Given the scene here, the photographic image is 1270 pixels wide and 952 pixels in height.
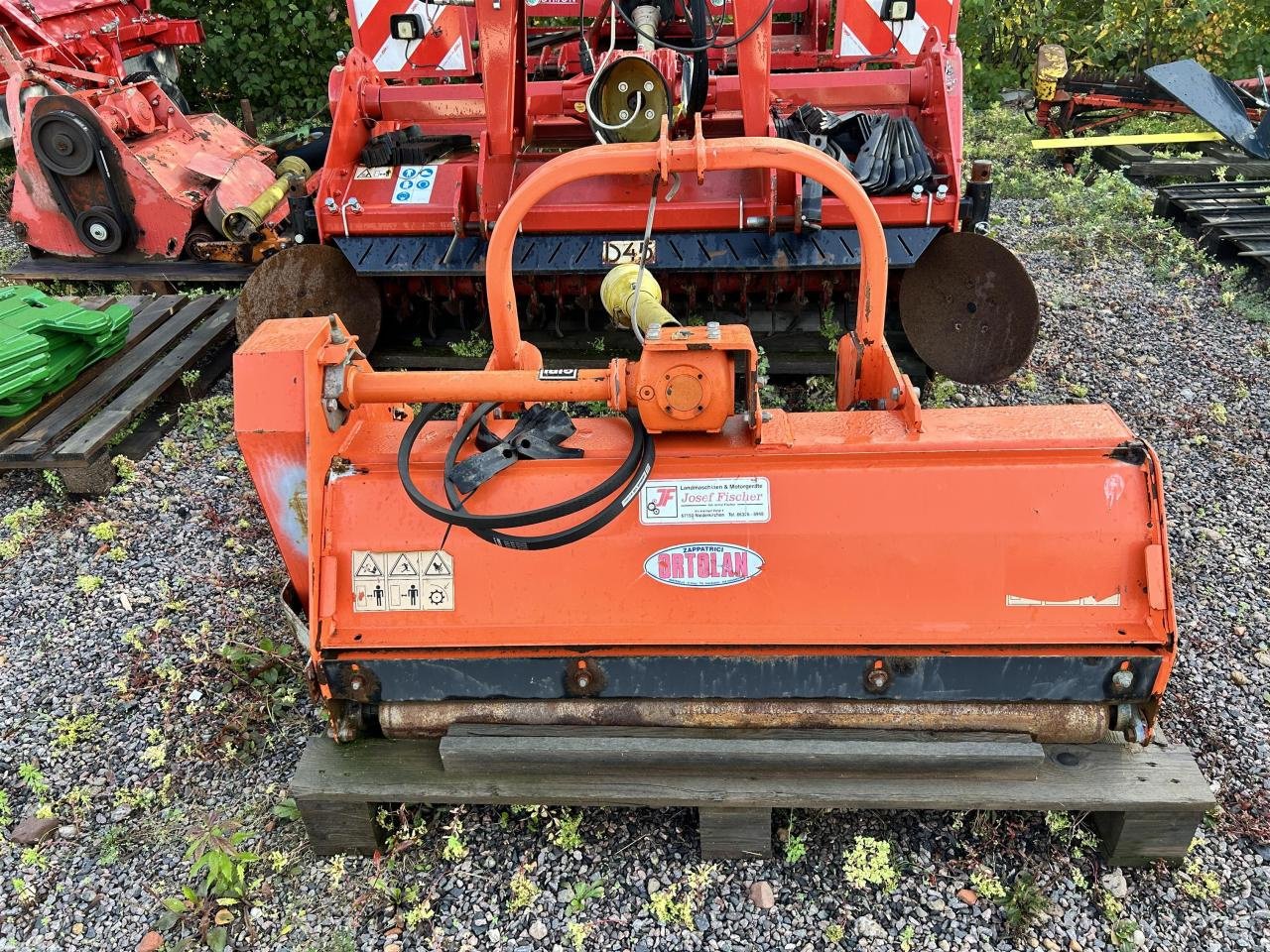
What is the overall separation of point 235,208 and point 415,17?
1.69 m

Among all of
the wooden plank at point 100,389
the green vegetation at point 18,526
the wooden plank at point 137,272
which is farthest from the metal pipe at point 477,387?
the wooden plank at point 137,272

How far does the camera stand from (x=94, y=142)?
541cm

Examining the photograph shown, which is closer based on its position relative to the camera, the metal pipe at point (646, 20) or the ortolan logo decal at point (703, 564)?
the ortolan logo decal at point (703, 564)

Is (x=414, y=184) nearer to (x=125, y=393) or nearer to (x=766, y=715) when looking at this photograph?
(x=125, y=393)

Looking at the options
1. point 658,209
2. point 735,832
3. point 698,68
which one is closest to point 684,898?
point 735,832

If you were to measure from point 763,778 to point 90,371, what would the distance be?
4018 mm

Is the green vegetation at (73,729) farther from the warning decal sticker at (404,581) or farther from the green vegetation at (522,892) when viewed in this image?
the green vegetation at (522,892)

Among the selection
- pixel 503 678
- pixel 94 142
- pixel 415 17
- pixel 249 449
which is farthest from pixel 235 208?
pixel 503 678

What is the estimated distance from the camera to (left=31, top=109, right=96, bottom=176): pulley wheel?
5.32 m

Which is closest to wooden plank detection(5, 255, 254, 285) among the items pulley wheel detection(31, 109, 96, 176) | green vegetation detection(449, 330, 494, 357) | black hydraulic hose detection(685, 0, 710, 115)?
pulley wheel detection(31, 109, 96, 176)

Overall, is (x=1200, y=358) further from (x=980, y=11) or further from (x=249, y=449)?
(x=980, y=11)

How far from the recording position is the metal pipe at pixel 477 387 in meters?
2.27

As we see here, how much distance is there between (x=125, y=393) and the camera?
14.5 ft

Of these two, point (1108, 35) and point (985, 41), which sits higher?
point (1108, 35)
